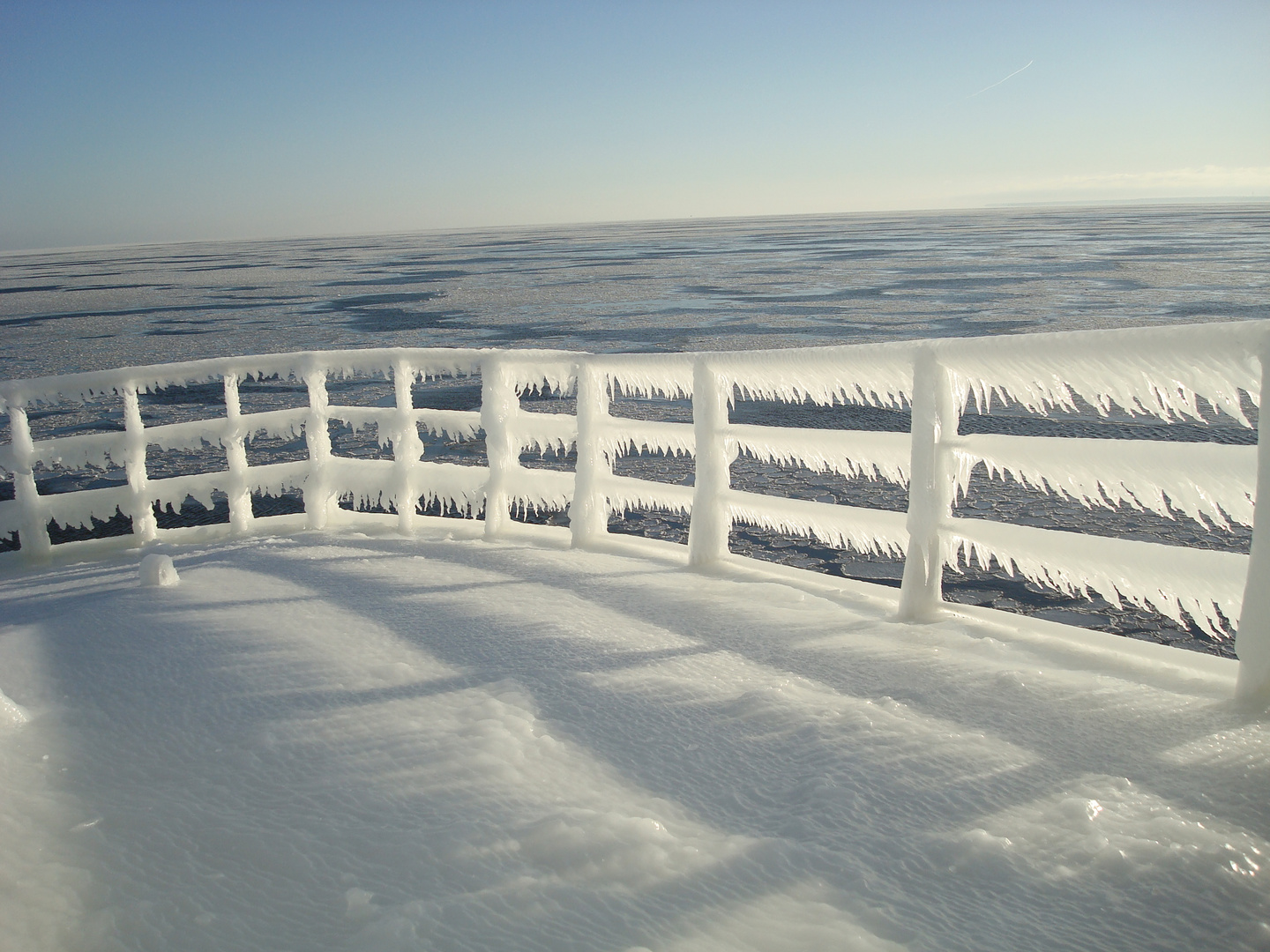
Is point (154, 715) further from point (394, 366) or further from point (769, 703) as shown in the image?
point (394, 366)

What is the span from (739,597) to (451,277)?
4732 centimetres

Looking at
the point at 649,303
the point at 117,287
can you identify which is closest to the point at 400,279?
the point at 117,287

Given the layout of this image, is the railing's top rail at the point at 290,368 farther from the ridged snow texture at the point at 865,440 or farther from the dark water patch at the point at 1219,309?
the dark water patch at the point at 1219,309

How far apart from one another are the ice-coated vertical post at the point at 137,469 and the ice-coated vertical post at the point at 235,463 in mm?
476

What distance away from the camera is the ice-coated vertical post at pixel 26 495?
5070 mm

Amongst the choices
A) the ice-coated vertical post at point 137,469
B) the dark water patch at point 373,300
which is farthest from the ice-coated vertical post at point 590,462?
the dark water patch at point 373,300

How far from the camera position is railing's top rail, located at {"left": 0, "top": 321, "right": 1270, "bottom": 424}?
2422 millimetres

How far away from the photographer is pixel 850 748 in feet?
7.75

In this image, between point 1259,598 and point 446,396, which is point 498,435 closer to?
point 1259,598

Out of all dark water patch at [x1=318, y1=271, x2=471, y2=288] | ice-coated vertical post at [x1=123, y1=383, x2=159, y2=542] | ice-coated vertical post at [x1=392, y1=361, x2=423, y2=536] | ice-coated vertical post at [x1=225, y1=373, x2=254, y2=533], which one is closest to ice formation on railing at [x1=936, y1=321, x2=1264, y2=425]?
ice-coated vertical post at [x1=392, y1=361, x2=423, y2=536]

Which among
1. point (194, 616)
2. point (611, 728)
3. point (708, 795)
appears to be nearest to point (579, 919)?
point (708, 795)

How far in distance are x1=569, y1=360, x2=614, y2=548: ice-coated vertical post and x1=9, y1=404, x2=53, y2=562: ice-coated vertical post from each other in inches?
130

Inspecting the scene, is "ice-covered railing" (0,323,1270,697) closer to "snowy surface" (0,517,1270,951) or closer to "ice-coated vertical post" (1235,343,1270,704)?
"ice-coated vertical post" (1235,343,1270,704)

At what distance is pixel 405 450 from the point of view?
532cm
